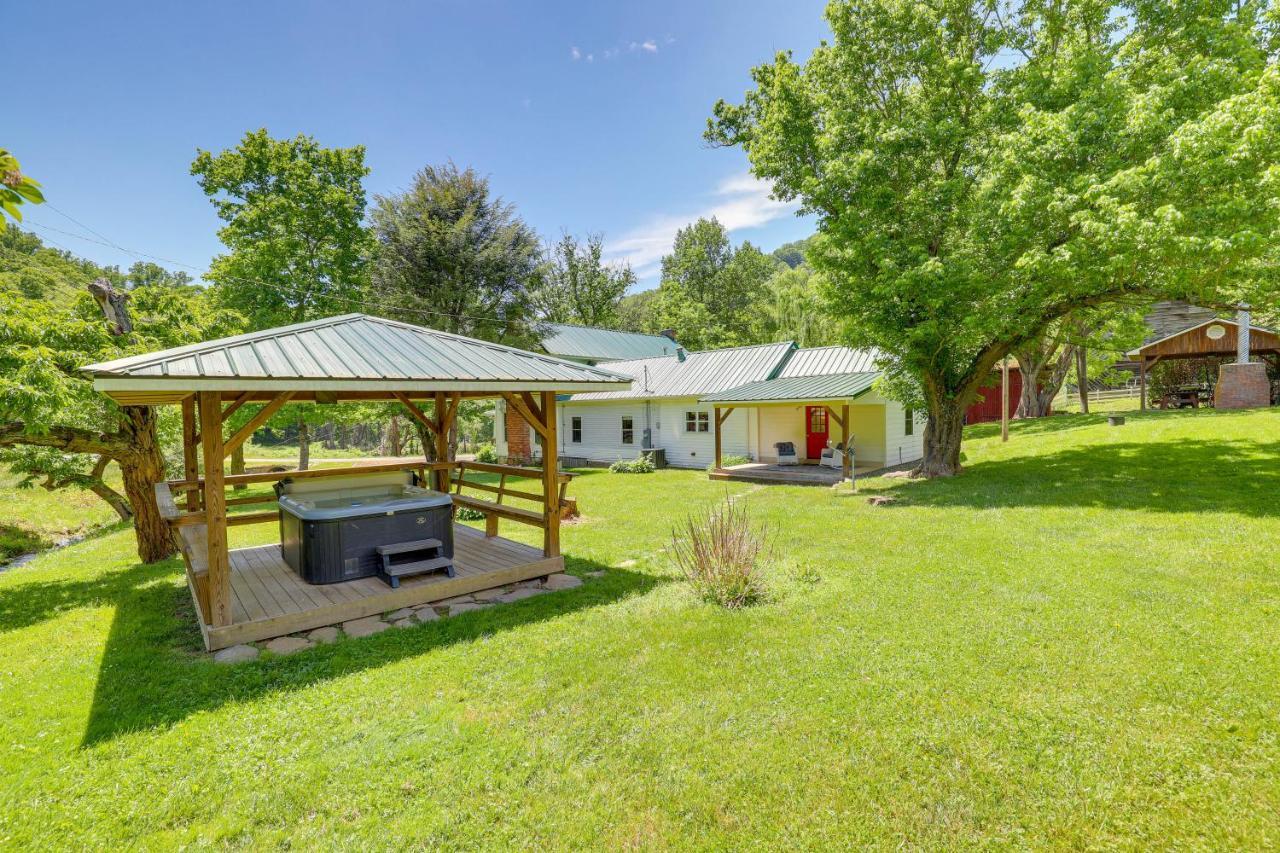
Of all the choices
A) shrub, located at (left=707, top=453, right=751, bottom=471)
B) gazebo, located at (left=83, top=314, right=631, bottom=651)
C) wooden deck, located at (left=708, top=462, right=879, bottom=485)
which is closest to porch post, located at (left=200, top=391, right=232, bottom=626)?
gazebo, located at (left=83, top=314, right=631, bottom=651)

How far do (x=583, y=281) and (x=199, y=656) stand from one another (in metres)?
36.0

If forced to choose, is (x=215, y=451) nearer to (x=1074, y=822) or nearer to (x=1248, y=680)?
(x=1074, y=822)

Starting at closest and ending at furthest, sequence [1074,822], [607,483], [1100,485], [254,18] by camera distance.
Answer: [1074,822] → [1100,485] → [254,18] → [607,483]

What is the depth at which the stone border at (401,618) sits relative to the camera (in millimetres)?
4648

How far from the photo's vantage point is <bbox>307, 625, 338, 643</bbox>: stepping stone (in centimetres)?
485

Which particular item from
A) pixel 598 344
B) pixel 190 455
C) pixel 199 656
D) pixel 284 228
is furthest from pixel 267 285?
pixel 199 656

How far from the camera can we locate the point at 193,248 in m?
19.0

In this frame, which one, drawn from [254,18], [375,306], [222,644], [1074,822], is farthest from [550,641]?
[375,306]

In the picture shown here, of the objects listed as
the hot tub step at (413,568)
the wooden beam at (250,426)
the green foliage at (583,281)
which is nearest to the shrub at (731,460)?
the hot tub step at (413,568)

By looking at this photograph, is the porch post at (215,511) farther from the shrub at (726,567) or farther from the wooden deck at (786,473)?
the wooden deck at (786,473)

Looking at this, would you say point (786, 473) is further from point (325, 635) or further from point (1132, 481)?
point (325, 635)

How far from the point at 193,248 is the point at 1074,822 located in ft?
82.8

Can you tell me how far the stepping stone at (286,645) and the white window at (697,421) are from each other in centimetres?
1438

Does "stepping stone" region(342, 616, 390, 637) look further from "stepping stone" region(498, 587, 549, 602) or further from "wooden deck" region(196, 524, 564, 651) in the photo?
"stepping stone" region(498, 587, 549, 602)
